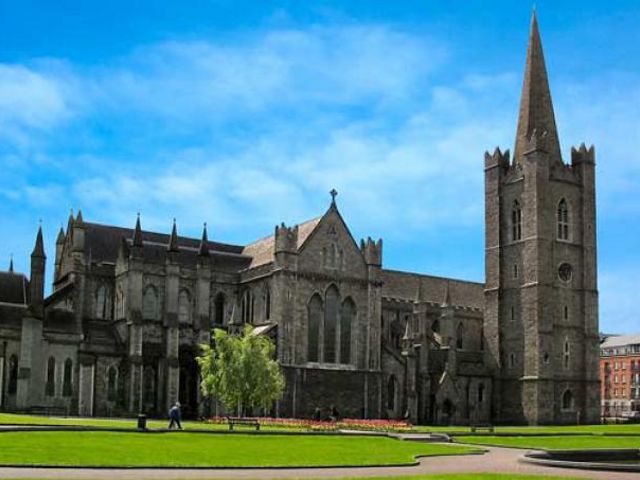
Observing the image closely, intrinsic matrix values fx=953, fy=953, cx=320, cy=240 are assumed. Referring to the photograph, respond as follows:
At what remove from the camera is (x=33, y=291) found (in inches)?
2975

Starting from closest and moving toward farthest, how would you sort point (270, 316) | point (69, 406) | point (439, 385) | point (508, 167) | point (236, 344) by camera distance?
point (236, 344), point (69, 406), point (270, 316), point (439, 385), point (508, 167)

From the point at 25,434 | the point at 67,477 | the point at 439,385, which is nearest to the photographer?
the point at 67,477

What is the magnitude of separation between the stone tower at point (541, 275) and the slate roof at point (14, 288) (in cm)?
4583

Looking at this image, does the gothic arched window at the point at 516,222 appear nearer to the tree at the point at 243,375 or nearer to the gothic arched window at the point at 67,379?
the tree at the point at 243,375

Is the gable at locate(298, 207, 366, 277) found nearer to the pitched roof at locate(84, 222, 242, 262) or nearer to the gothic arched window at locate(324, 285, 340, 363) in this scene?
the gothic arched window at locate(324, 285, 340, 363)

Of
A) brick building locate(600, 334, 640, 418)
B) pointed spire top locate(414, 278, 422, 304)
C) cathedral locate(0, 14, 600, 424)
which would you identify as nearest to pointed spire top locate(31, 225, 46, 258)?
cathedral locate(0, 14, 600, 424)

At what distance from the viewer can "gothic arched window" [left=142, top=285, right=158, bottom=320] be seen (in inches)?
3255

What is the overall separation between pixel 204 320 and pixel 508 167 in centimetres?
3691

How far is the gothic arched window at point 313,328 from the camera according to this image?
272 feet

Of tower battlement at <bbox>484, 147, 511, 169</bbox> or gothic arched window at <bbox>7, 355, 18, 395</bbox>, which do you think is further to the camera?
tower battlement at <bbox>484, 147, 511, 169</bbox>

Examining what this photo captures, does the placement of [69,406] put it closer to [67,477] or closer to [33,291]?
[33,291]

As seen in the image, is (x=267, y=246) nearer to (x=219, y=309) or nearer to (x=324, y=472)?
(x=219, y=309)

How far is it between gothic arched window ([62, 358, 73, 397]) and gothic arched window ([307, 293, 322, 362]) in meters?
19.9

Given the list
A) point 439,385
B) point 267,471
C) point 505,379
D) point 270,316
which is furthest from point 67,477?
point 505,379
